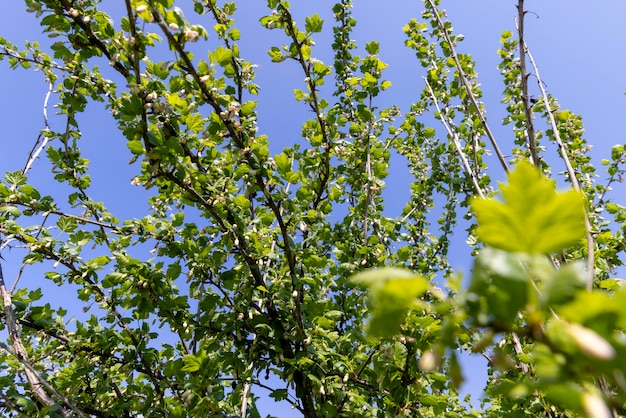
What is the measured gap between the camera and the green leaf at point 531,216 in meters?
0.38

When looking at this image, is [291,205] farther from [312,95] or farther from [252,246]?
[312,95]

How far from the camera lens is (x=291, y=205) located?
10.4 ft

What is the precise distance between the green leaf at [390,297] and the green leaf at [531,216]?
0.26ft

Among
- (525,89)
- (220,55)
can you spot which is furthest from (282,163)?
(525,89)

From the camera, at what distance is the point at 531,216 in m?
0.39

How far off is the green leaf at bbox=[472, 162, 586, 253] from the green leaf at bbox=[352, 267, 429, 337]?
0.26 ft

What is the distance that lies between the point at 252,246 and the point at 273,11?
1.83m

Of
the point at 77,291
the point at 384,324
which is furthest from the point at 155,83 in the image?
the point at 384,324

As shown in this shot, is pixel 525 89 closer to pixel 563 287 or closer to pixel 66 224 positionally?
pixel 563 287

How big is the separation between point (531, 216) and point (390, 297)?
0.15 m

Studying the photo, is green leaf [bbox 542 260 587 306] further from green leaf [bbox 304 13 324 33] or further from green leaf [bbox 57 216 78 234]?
green leaf [bbox 57 216 78 234]

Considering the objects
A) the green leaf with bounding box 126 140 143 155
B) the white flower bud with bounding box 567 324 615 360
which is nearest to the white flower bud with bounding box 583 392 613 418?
the white flower bud with bounding box 567 324 615 360

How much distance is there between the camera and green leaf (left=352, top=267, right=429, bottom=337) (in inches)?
14.7

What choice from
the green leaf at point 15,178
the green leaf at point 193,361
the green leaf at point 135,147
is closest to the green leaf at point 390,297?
the green leaf at point 135,147
